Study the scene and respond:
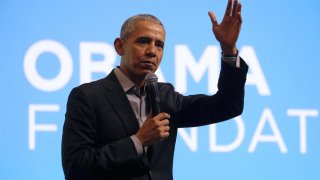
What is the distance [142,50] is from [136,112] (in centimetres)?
20

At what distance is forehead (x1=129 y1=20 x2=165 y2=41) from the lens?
1693 millimetres

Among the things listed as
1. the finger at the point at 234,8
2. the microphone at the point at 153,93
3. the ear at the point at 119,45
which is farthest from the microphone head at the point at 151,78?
the finger at the point at 234,8

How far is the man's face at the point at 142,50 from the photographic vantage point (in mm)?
1648

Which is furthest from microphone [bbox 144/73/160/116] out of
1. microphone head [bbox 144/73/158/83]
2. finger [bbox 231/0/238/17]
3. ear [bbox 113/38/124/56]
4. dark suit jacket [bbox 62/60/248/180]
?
finger [bbox 231/0/238/17]

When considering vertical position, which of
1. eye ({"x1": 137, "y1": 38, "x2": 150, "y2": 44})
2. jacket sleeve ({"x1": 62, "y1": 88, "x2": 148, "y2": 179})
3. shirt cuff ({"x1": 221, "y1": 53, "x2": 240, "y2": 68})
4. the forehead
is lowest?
jacket sleeve ({"x1": 62, "y1": 88, "x2": 148, "y2": 179})

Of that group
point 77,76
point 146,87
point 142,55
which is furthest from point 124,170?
point 77,76

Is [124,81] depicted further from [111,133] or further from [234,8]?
[234,8]

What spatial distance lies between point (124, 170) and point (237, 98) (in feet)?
1.64

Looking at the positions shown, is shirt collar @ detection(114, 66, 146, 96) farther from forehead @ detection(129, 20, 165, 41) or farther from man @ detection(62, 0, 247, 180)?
forehead @ detection(129, 20, 165, 41)

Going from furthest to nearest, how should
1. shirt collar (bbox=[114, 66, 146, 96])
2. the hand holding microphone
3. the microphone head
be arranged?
1. shirt collar (bbox=[114, 66, 146, 96])
2. the microphone head
3. the hand holding microphone

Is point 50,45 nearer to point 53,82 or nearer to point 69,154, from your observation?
point 53,82

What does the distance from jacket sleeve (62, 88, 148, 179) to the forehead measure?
0.28 m

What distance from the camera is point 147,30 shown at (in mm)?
1699

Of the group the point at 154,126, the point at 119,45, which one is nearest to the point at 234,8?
the point at 119,45
